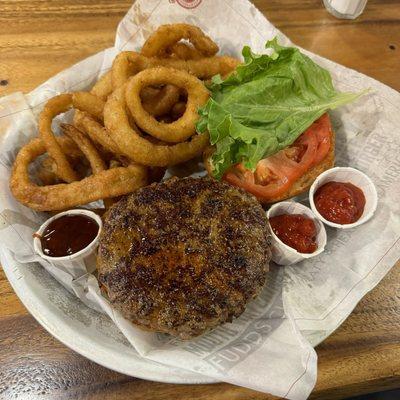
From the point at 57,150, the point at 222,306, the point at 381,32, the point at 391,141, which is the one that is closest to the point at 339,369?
the point at 222,306

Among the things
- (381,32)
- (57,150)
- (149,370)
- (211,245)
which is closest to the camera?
(149,370)

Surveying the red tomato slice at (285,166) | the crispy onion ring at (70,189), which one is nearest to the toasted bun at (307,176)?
the red tomato slice at (285,166)

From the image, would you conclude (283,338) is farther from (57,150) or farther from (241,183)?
(57,150)

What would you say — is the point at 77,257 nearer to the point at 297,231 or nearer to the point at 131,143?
the point at 131,143

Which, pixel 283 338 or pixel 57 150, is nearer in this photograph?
pixel 283 338

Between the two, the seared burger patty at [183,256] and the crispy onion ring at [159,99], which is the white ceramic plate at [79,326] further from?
the crispy onion ring at [159,99]

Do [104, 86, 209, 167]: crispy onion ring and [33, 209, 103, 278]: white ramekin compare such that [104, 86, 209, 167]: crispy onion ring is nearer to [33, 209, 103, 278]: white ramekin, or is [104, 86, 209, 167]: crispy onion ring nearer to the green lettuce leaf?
the green lettuce leaf
